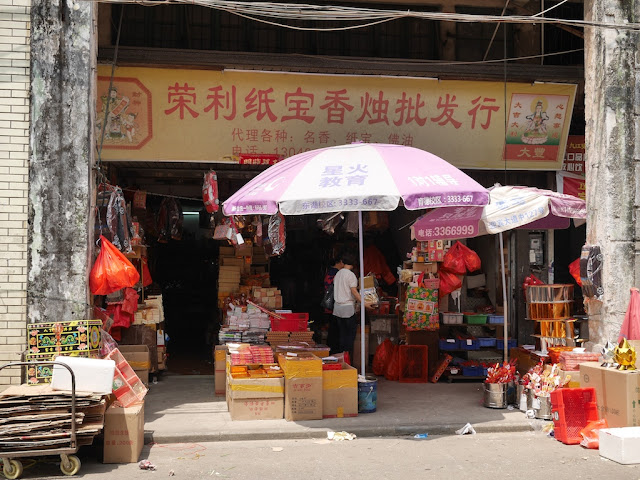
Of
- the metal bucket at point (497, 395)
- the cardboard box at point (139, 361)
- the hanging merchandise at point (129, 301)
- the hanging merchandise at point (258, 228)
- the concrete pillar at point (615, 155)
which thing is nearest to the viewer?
the concrete pillar at point (615, 155)

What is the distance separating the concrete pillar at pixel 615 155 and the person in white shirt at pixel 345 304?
3840 mm

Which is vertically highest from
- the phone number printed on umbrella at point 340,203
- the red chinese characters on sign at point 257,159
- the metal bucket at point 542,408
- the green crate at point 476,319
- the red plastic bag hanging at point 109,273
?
the red chinese characters on sign at point 257,159

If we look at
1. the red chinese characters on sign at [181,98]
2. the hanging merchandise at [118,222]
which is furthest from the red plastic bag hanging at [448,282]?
the hanging merchandise at [118,222]

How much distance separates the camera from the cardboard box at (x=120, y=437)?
741 cm

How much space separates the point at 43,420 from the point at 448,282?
24.4 feet

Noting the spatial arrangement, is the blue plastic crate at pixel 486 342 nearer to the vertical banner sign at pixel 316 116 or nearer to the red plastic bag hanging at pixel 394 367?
the red plastic bag hanging at pixel 394 367

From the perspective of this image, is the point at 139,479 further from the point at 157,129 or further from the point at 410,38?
the point at 410,38

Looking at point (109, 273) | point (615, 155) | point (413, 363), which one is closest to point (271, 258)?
point (413, 363)

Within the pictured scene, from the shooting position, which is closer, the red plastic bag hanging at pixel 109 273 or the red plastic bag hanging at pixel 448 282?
the red plastic bag hanging at pixel 109 273

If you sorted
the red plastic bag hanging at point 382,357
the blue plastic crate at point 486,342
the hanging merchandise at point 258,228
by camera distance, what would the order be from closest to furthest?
the hanging merchandise at point 258,228
the red plastic bag hanging at point 382,357
the blue plastic crate at point 486,342

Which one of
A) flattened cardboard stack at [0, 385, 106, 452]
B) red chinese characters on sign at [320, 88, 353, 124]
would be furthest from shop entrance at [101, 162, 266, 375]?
flattened cardboard stack at [0, 385, 106, 452]

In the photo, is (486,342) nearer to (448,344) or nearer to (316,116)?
(448,344)

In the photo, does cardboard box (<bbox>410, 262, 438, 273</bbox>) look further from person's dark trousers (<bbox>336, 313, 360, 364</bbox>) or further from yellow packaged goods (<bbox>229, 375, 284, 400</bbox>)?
yellow packaged goods (<bbox>229, 375, 284, 400</bbox>)

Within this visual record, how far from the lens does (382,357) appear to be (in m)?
12.6
